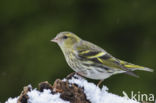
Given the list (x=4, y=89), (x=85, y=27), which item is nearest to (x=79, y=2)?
(x=85, y=27)

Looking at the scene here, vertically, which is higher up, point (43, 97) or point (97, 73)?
point (97, 73)

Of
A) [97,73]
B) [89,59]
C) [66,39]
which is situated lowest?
[97,73]

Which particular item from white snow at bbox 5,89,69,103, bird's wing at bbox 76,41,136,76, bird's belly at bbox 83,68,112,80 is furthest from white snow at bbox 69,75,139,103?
bird's wing at bbox 76,41,136,76

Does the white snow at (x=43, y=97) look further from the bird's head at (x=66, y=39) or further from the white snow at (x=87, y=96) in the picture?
the bird's head at (x=66, y=39)

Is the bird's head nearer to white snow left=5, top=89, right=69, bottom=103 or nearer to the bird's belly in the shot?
the bird's belly

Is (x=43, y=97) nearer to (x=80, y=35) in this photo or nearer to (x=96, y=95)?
(x=96, y=95)

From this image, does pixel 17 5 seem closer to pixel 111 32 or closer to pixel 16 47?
pixel 16 47

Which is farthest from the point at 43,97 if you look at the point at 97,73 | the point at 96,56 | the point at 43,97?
the point at 96,56

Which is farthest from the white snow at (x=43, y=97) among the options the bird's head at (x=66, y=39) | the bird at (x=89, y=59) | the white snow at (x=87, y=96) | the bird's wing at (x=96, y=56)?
the bird's wing at (x=96, y=56)
